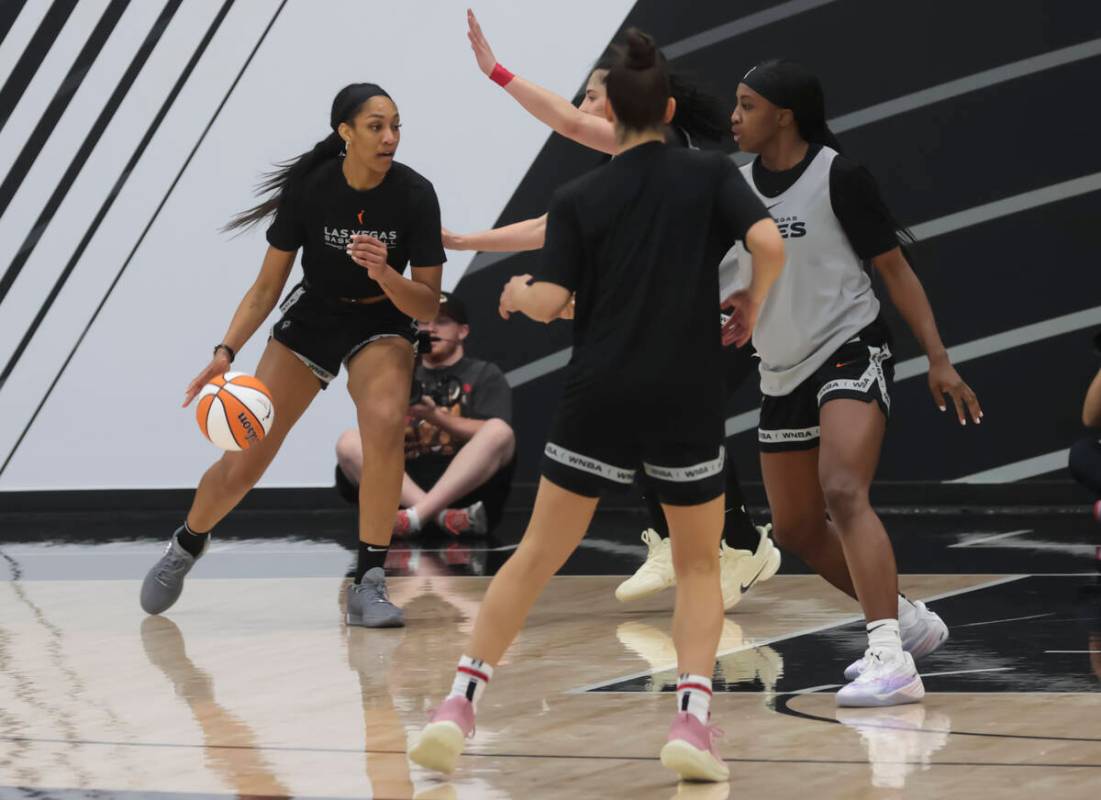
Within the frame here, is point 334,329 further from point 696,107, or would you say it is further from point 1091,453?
point 1091,453

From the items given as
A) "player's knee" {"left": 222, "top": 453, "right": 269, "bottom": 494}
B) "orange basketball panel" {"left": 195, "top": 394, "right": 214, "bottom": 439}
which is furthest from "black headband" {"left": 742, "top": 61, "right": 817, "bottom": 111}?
"player's knee" {"left": 222, "top": 453, "right": 269, "bottom": 494}

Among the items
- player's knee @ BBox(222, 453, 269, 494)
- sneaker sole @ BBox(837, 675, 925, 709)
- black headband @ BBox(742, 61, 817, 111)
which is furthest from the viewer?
player's knee @ BBox(222, 453, 269, 494)

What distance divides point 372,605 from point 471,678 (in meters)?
2.26

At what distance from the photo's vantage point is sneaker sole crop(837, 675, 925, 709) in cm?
459

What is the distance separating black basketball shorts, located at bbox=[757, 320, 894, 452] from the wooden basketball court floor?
2.27ft

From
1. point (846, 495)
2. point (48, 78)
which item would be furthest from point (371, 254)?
point (48, 78)

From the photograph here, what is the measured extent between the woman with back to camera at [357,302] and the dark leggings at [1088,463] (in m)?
3.55

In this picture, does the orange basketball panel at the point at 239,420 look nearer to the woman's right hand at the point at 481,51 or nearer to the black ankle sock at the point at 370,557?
the black ankle sock at the point at 370,557

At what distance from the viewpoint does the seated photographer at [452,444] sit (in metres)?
9.10

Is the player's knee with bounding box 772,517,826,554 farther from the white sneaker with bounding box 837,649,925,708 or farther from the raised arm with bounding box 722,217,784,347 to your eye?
the raised arm with bounding box 722,217,784,347

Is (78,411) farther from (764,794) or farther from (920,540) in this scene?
(764,794)

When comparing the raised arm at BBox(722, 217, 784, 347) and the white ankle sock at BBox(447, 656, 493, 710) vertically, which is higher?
the raised arm at BBox(722, 217, 784, 347)

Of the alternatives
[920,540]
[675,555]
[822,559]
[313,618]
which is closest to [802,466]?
[822,559]

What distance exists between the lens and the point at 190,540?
6.57 m
